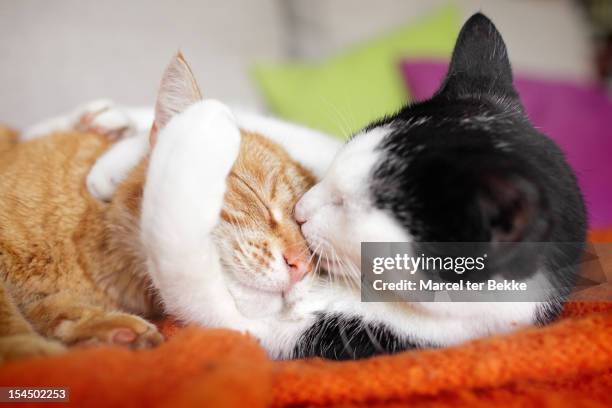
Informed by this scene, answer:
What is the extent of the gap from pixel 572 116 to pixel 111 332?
8.00 feet

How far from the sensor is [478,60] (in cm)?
110

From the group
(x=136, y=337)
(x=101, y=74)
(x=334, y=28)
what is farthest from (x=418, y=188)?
(x=334, y=28)

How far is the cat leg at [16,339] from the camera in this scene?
0.64m

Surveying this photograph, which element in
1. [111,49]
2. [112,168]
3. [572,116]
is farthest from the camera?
[572,116]

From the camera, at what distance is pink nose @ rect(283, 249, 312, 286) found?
0.88m

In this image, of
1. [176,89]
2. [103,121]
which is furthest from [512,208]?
[103,121]

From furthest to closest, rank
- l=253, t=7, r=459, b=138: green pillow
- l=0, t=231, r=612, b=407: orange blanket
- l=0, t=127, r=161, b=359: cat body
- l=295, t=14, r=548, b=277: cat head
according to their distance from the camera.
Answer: l=253, t=7, r=459, b=138: green pillow, l=0, t=127, r=161, b=359: cat body, l=295, t=14, r=548, b=277: cat head, l=0, t=231, r=612, b=407: orange blanket

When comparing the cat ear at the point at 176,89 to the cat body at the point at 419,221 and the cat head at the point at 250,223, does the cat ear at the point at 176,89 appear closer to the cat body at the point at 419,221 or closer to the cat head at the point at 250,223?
the cat head at the point at 250,223

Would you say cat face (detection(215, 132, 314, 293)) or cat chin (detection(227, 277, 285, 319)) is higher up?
cat face (detection(215, 132, 314, 293))

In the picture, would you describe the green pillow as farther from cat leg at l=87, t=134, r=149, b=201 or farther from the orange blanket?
the orange blanket

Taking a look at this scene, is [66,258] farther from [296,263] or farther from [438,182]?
[438,182]

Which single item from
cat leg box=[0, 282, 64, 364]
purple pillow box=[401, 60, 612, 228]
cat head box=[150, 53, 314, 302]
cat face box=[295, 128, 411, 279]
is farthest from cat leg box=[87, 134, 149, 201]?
purple pillow box=[401, 60, 612, 228]

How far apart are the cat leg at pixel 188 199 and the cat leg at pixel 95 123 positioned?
655 millimetres

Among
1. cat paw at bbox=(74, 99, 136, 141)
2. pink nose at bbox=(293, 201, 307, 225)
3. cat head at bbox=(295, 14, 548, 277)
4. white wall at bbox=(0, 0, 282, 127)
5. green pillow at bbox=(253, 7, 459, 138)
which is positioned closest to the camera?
A: cat head at bbox=(295, 14, 548, 277)
